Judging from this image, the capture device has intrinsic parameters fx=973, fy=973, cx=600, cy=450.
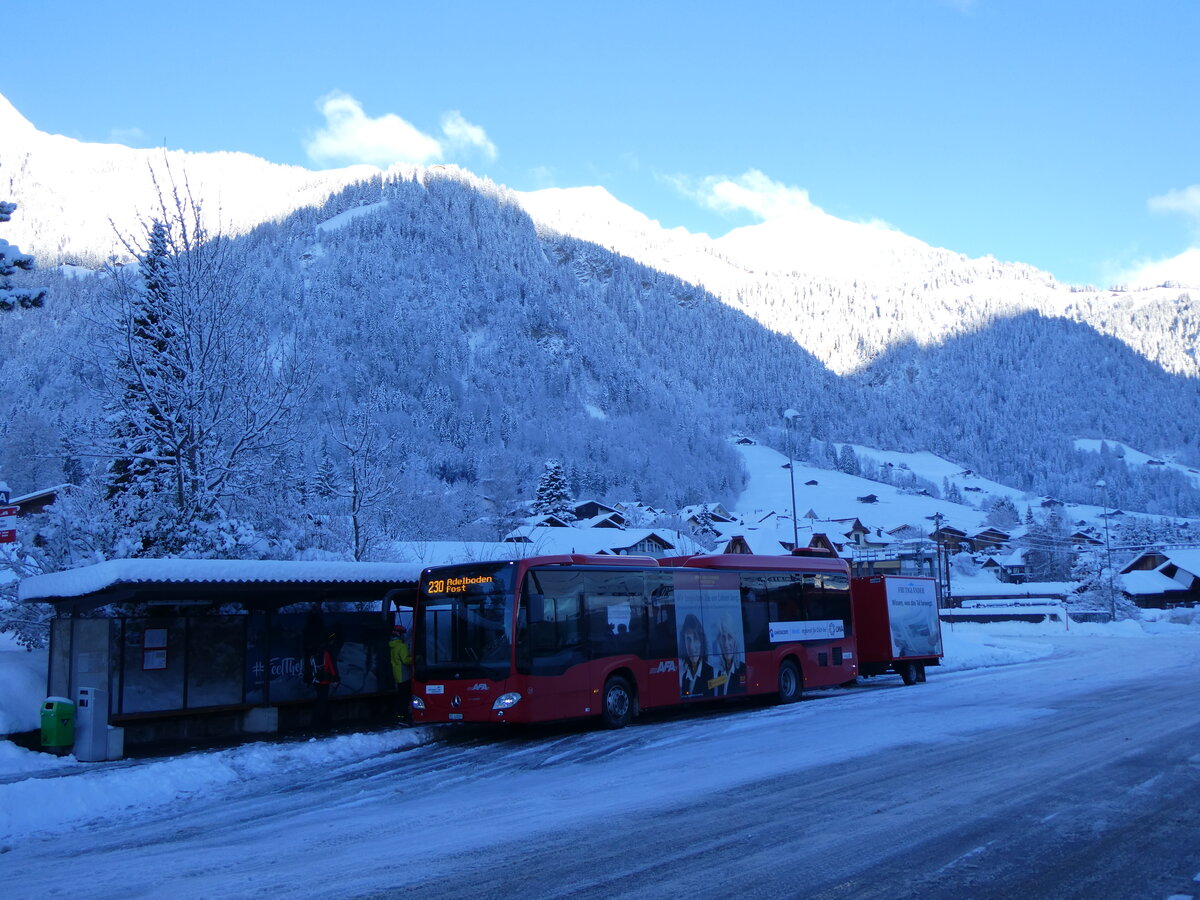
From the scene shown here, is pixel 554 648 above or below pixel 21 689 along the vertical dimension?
above

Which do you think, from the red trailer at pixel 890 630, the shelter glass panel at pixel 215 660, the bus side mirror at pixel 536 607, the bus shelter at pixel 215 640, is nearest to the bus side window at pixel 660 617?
the bus side mirror at pixel 536 607

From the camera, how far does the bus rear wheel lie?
54.0 ft

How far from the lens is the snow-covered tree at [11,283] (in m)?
10.0

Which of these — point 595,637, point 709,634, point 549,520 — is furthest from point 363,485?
point 549,520

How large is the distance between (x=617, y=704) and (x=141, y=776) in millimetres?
7759

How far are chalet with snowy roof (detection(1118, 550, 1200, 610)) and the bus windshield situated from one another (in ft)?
264

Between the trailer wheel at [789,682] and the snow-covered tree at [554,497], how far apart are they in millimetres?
79938

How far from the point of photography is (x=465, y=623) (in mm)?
15719

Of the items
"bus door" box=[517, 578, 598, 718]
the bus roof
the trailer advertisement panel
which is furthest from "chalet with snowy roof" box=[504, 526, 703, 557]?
"bus door" box=[517, 578, 598, 718]

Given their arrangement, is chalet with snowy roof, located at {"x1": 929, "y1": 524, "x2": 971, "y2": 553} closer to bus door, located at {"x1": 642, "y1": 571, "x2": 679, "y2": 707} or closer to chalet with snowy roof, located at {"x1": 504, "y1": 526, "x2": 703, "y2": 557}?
chalet with snowy roof, located at {"x1": 504, "y1": 526, "x2": 703, "y2": 557}

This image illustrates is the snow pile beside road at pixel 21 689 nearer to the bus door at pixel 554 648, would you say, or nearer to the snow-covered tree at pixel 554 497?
the bus door at pixel 554 648

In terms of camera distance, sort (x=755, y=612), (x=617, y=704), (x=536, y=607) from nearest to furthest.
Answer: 1. (x=536, y=607)
2. (x=617, y=704)
3. (x=755, y=612)

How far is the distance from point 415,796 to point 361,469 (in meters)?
20.4

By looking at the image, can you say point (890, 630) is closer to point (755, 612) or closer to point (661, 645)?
point (755, 612)
